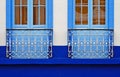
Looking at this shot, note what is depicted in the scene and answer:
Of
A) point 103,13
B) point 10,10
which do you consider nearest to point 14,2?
point 10,10

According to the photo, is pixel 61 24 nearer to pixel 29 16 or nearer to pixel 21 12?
pixel 29 16

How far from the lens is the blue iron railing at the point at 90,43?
51.7ft

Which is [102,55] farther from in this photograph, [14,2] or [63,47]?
[14,2]

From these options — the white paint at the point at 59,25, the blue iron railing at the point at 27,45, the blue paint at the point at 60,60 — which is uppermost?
the white paint at the point at 59,25

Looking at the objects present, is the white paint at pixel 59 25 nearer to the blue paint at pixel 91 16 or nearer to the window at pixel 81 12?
the blue paint at pixel 91 16

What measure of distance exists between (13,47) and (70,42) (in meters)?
1.62

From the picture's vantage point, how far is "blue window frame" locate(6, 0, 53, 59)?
1573cm

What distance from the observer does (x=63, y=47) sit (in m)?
15.8

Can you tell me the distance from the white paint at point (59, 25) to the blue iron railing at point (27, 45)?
19cm

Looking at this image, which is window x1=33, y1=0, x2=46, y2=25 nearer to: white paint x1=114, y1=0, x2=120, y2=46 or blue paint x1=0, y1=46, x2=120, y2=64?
blue paint x1=0, y1=46, x2=120, y2=64

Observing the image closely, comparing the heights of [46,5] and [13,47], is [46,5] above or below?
above

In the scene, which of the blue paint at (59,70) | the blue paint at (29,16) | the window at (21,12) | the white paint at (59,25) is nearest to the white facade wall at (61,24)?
the white paint at (59,25)

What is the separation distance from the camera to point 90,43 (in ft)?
51.8

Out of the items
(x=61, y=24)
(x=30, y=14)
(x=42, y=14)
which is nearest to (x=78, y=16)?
(x=61, y=24)
